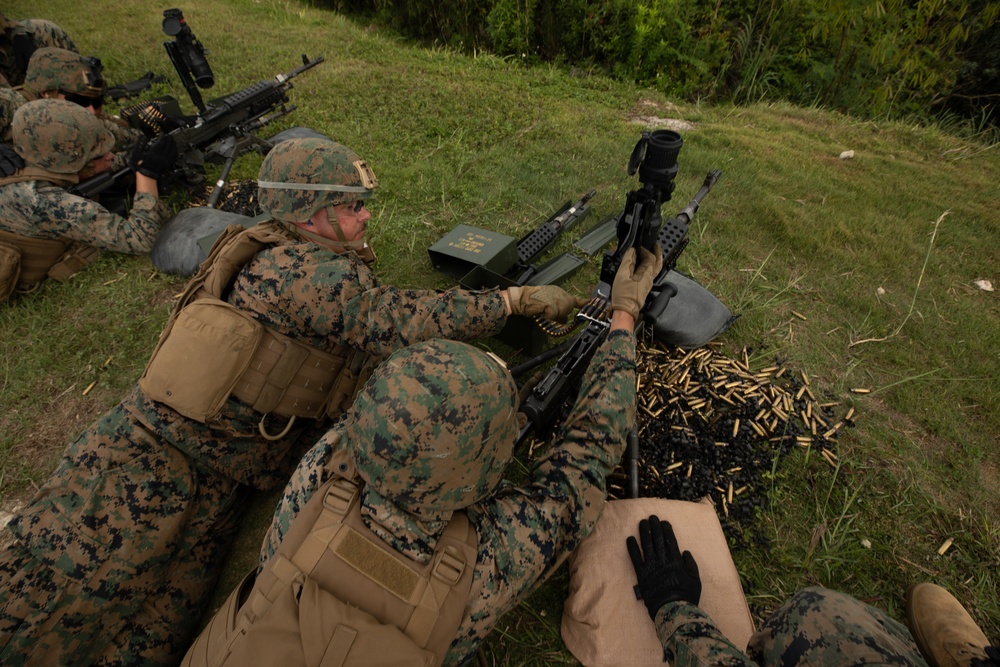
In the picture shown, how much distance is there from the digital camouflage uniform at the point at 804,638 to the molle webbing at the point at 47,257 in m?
6.31

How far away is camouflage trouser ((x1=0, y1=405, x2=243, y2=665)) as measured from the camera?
2.63 metres

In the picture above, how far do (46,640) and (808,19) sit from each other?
1177cm

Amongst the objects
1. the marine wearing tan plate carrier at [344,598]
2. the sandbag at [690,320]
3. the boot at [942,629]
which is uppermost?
the marine wearing tan plate carrier at [344,598]

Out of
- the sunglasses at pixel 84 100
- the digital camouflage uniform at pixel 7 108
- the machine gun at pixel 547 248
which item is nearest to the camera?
the machine gun at pixel 547 248

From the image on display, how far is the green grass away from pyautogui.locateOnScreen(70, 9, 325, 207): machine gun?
88 centimetres

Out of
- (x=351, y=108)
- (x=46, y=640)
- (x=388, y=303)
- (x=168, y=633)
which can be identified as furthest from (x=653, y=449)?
(x=351, y=108)

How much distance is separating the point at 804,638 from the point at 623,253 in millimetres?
2258

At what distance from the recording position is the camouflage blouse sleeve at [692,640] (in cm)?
217

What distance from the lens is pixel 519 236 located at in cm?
555

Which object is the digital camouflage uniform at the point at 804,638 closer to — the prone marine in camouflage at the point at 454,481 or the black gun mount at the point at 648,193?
the prone marine in camouflage at the point at 454,481

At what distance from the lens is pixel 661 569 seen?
272cm

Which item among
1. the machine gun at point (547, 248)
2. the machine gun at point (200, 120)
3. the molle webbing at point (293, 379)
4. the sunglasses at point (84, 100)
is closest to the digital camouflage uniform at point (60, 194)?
the machine gun at point (200, 120)

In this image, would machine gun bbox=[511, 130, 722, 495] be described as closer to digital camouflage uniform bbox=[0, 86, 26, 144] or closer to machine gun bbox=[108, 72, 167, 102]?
digital camouflage uniform bbox=[0, 86, 26, 144]

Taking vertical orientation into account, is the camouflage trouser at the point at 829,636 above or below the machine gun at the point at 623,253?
below
